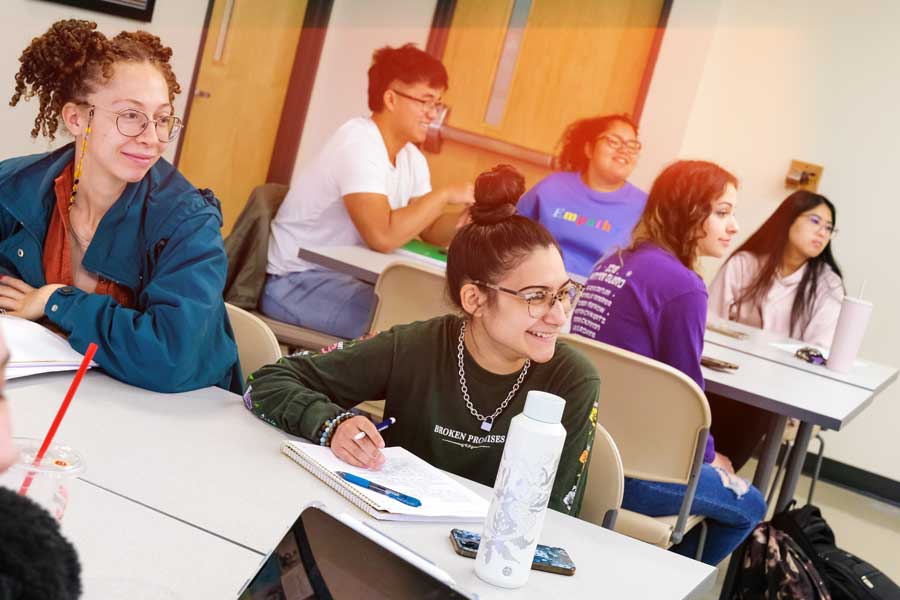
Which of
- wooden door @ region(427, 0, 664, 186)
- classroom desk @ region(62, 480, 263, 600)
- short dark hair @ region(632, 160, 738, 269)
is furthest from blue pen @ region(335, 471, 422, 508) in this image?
wooden door @ region(427, 0, 664, 186)

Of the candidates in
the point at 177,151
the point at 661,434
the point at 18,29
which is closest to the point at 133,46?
the point at 661,434

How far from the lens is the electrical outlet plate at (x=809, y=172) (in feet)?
17.4

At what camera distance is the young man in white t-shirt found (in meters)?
3.30

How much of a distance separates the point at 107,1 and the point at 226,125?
128 centimetres

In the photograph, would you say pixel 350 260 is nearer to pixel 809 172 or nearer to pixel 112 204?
pixel 112 204

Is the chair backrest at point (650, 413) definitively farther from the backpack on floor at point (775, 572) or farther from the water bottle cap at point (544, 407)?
the water bottle cap at point (544, 407)

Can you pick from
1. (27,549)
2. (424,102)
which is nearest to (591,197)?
(424,102)

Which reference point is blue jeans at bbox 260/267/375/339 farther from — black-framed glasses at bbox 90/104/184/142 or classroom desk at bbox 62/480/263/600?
classroom desk at bbox 62/480/263/600

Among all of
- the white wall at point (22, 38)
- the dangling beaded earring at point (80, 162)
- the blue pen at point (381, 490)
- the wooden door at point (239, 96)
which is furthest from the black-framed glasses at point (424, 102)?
the blue pen at point (381, 490)

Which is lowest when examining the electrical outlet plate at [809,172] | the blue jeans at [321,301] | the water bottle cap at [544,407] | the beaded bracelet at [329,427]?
the blue jeans at [321,301]

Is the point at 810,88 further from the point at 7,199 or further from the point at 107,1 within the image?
the point at 7,199

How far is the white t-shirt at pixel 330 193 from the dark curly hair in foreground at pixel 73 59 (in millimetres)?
1445

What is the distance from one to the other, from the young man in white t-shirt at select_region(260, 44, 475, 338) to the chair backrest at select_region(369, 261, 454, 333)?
0.53m

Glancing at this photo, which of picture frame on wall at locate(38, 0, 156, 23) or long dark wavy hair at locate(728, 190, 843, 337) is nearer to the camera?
picture frame on wall at locate(38, 0, 156, 23)
